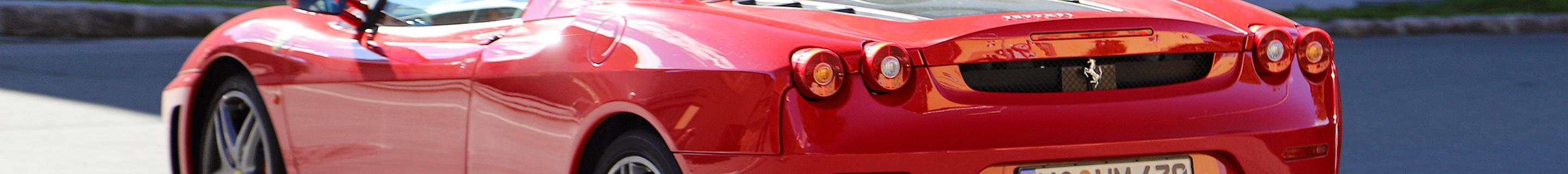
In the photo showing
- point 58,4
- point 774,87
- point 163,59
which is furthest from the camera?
point 58,4

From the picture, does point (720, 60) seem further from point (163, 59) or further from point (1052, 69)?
point (163, 59)

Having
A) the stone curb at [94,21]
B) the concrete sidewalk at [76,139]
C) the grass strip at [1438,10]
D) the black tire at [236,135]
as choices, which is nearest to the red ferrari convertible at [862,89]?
the black tire at [236,135]

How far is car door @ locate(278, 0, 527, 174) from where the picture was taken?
3035 millimetres

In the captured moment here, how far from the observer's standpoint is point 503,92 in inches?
113

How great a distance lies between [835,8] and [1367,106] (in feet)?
14.9

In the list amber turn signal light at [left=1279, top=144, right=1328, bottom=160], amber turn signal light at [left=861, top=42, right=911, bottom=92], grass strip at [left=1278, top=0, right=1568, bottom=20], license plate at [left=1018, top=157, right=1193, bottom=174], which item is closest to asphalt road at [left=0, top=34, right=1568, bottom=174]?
amber turn signal light at [left=1279, top=144, right=1328, bottom=160]

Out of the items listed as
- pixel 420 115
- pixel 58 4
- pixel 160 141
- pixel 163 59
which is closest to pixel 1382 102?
pixel 160 141

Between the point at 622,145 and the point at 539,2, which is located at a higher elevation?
the point at 539,2

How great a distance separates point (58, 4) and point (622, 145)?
9622 millimetres

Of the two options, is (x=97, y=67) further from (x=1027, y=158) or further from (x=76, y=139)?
(x=1027, y=158)

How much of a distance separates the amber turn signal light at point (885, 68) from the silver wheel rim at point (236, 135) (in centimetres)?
177

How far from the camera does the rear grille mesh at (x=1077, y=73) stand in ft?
8.43

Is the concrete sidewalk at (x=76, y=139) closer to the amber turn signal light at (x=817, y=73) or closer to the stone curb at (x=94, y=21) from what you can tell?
the amber turn signal light at (x=817, y=73)

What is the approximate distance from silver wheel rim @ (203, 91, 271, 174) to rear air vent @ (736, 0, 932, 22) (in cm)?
131
